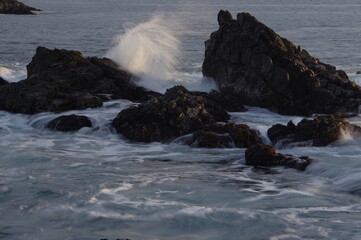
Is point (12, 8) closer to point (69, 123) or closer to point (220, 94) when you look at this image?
point (220, 94)

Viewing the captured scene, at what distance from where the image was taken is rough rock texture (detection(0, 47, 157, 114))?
23.8 m

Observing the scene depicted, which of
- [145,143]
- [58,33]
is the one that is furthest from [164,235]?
[58,33]

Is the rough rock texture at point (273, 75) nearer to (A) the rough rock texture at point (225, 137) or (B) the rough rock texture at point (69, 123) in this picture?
(A) the rough rock texture at point (225, 137)

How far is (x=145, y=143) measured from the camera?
66.8ft

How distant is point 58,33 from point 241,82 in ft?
120

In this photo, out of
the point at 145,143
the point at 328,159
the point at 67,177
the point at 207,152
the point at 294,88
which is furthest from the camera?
the point at 294,88

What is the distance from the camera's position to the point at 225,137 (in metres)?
19.6

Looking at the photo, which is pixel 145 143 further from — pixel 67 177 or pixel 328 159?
pixel 328 159

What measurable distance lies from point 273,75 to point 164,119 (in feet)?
19.8

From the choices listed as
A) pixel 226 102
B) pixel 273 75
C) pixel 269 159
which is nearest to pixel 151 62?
pixel 226 102

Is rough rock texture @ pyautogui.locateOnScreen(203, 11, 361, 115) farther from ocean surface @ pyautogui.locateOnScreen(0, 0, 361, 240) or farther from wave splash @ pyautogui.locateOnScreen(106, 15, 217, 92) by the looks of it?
wave splash @ pyautogui.locateOnScreen(106, 15, 217, 92)

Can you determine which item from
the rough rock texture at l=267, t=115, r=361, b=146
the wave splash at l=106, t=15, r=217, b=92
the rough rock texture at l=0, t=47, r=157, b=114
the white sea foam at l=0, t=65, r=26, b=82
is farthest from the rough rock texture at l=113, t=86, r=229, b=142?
the white sea foam at l=0, t=65, r=26, b=82

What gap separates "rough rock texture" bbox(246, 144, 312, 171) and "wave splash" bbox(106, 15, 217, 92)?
10.3 meters

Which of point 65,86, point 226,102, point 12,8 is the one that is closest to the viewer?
point 226,102
